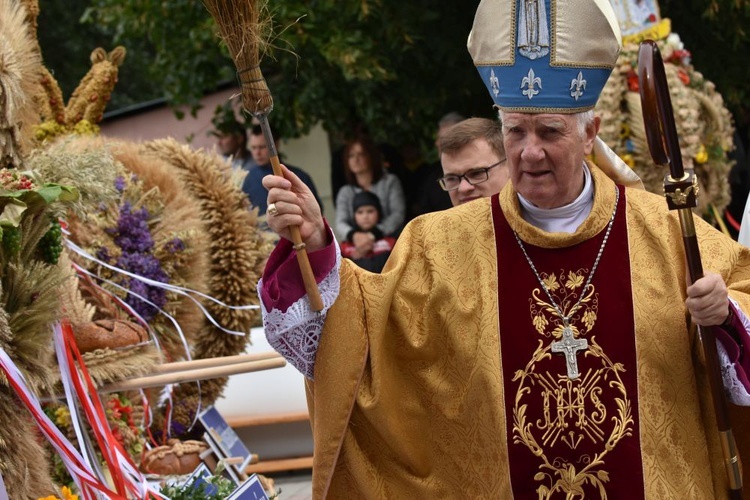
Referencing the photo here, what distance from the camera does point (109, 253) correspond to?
18.3 feet

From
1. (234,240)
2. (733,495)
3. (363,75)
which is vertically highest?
(363,75)

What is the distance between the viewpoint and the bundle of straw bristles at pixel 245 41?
3404 mm

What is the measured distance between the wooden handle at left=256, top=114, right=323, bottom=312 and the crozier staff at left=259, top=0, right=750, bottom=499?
5cm

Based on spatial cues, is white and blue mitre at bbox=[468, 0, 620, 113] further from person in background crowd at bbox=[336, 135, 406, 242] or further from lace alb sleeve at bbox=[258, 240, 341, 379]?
person in background crowd at bbox=[336, 135, 406, 242]

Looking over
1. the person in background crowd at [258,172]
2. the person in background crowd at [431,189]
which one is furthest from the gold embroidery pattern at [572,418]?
the person in background crowd at [258,172]

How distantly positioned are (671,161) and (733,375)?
0.62 metres

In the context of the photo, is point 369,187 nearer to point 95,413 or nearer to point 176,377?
point 176,377

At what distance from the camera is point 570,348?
3.74 metres

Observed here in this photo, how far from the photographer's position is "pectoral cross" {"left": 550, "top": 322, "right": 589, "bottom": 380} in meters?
3.72

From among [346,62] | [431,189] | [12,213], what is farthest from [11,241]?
[346,62]

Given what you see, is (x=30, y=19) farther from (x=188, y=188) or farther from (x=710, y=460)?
(x=710, y=460)

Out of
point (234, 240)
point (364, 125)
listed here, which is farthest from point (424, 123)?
point (234, 240)

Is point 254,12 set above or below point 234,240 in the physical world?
above

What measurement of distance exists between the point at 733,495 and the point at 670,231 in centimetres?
77
